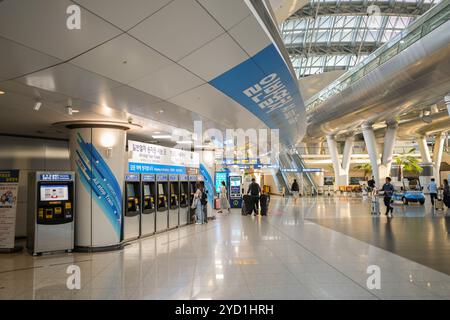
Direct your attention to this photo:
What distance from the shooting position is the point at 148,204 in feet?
34.2

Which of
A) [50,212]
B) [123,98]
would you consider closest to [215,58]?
[123,98]

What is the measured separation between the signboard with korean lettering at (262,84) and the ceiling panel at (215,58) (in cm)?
18

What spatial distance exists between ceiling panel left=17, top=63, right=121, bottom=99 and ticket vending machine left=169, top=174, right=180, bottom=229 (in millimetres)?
6592

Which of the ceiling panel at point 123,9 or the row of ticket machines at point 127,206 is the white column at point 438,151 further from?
the ceiling panel at point 123,9

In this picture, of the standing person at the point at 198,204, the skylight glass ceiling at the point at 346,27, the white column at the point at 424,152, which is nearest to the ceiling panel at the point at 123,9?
the standing person at the point at 198,204

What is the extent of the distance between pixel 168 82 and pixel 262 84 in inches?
67.4

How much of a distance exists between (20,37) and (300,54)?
4565 cm

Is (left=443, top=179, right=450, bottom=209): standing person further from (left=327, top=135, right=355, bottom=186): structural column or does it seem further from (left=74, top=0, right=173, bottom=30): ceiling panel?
(left=327, top=135, right=355, bottom=186): structural column

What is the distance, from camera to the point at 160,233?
10883 mm

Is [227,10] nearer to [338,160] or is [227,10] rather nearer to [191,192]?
[191,192]

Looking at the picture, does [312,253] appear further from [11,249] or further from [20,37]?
[11,249]

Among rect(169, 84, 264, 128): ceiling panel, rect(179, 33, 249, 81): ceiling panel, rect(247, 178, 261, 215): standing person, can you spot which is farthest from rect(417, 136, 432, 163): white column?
rect(179, 33, 249, 81): ceiling panel

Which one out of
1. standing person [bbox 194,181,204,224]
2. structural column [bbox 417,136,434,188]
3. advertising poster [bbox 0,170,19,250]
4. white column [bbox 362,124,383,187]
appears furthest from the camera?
structural column [bbox 417,136,434,188]

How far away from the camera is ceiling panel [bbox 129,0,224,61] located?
340 cm
